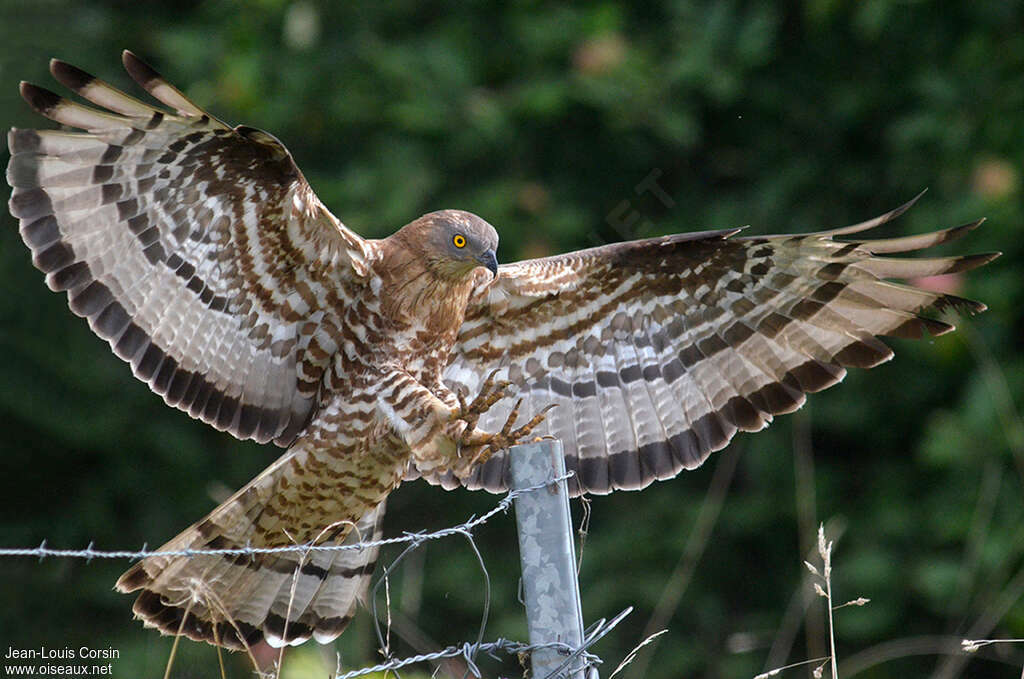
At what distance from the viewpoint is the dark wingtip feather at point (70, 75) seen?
2.83 metres

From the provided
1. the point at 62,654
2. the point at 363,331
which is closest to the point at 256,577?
the point at 363,331

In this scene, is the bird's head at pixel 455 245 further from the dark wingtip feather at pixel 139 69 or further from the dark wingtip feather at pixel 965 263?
the dark wingtip feather at pixel 965 263

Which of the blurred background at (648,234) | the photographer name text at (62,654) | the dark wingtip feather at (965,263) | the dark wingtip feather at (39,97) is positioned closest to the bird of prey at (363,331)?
the dark wingtip feather at (965,263)

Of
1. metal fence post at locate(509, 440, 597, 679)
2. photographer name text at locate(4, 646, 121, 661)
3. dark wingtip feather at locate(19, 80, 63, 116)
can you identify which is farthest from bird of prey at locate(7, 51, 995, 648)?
photographer name text at locate(4, 646, 121, 661)

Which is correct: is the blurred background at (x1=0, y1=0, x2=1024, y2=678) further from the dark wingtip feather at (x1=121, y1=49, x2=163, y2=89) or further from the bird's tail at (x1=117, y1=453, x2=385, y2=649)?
the dark wingtip feather at (x1=121, y1=49, x2=163, y2=89)

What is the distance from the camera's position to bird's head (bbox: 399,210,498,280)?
3605mm

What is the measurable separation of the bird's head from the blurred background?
2251mm

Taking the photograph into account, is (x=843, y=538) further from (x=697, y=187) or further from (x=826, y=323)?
(x=826, y=323)

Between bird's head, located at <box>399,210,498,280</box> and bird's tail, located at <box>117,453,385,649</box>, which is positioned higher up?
bird's head, located at <box>399,210,498,280</box>

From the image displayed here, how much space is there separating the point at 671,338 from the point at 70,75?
1.89 metres

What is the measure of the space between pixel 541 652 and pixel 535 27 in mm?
4849

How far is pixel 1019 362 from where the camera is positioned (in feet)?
18.6

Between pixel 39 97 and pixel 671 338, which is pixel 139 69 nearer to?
pixel 39 97

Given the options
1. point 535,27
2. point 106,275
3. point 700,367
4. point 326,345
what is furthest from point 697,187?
point 106,275
